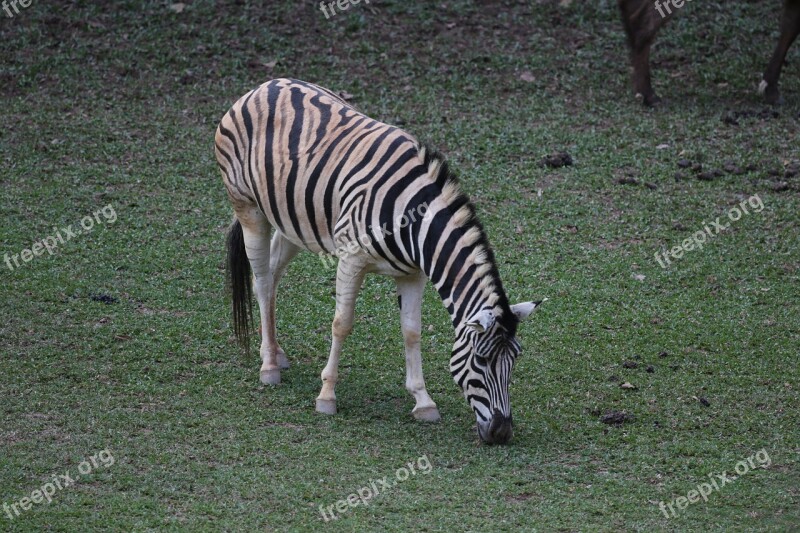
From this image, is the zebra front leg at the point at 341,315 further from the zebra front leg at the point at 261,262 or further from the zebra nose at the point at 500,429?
the zebra nose at the point at 500,429

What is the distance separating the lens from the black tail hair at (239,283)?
8.07 meters

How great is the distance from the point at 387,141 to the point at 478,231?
105cm

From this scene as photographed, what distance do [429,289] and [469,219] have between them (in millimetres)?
2670

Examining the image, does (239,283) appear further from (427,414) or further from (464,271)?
(464,271)

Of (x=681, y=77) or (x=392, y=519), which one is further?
(x=681, y=77)

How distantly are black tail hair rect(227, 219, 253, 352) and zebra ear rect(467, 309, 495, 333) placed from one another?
2.35 metres

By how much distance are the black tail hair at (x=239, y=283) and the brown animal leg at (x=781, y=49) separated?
7799 millimetres

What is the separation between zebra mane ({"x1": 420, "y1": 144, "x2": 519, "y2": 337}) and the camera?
6582 millimetres

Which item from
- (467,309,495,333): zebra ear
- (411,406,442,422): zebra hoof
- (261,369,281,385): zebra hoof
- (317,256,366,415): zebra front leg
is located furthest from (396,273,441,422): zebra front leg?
(261,369,281,385): zebra hoof

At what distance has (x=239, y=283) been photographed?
26.8ft

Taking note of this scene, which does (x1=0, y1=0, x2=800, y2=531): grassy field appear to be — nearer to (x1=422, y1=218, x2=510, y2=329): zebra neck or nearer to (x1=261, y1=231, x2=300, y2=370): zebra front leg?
(x1=261, y1=231, x2=300, y2=370): zebra front leg

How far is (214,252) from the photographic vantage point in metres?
10.0

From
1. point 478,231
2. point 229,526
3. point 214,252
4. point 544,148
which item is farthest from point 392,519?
point 544,148

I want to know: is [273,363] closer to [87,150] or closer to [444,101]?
[87,150]
